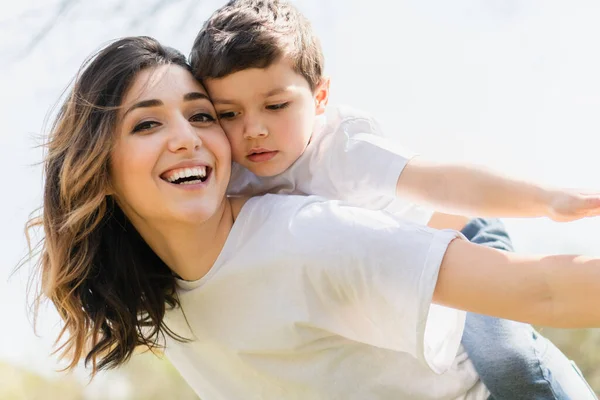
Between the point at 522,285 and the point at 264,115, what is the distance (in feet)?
2.02

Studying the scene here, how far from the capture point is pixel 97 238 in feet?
5.34

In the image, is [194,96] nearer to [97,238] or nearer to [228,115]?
[228,115]

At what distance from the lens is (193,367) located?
1649 mm

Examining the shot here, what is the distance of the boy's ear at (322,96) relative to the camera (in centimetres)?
175

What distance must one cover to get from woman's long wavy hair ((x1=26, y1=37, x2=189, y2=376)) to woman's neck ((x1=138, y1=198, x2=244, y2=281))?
0.08 m

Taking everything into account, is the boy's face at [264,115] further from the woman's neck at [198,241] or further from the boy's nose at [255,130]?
the woman's neck at [198,241]

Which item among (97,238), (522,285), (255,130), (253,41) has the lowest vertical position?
(97,238)

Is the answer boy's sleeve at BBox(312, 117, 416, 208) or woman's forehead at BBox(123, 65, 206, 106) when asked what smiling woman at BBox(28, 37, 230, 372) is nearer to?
woman's forehead at BBox(123, 65, 206, 106)

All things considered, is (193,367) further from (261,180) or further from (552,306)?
(552,306)

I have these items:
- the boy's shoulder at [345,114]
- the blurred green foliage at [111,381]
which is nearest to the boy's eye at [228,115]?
the boy's shoulder at [345,114]

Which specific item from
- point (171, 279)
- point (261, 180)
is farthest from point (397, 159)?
point (171, 279)

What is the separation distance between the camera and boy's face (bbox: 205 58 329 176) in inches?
61.1

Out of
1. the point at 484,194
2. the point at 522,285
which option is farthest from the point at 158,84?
the point at 522,285

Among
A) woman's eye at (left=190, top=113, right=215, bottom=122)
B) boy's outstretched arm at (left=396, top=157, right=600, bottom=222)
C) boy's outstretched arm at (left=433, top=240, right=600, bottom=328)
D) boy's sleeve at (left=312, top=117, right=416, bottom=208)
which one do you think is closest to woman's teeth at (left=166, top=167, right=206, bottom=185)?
woman's eye at (left=190, top=113, right=215, bottom=122)
